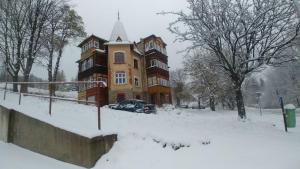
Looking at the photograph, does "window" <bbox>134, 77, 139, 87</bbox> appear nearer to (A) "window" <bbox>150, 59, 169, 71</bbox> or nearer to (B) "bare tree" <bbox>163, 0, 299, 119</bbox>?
(A) "window" <bbox>150, 59, 169, 71</bbox>

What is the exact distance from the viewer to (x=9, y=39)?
2520 cm

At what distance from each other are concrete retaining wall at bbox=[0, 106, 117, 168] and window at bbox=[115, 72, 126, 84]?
1084 inches

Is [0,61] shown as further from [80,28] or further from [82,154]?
[82,154]

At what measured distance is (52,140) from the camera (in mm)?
8047

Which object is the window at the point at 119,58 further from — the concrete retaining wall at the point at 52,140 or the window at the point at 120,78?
the concrete retaining wall at the point at 52,140

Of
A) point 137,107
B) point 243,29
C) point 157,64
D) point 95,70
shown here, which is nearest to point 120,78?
point 95,70

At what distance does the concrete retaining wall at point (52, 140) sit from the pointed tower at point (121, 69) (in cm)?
2698

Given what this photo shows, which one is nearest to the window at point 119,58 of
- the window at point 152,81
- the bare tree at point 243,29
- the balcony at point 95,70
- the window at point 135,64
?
the balcony at point 95,70

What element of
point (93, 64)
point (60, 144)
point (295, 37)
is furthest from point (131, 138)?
point (93, 64)

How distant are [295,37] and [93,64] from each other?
97.6 ft

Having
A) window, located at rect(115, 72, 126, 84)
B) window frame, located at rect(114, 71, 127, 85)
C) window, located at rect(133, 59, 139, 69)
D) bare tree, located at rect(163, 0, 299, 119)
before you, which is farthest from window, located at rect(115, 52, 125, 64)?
bare tree, located at rect(163, 0, 299, 119)

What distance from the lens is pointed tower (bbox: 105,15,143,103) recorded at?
122 ft

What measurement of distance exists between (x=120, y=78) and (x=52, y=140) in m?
30.0

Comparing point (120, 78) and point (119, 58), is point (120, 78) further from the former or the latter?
point (119, 58)
